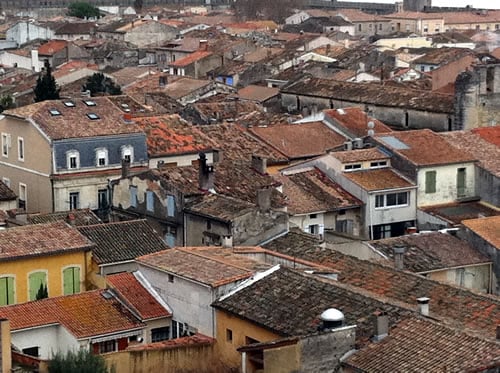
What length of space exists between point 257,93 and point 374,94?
37.4 ft

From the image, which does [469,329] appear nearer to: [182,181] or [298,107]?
[182,181]

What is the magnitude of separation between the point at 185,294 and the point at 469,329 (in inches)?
298

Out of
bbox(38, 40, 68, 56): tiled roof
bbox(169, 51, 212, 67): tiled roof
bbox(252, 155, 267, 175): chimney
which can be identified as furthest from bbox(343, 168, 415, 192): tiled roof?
bbox(38, 40, 68, 56): tiled roof

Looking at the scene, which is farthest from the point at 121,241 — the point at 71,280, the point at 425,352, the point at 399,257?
the point at 425,352

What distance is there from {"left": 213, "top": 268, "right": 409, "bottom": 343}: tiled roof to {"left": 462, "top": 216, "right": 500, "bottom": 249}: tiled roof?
11061mm

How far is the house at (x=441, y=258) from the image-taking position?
3816 cm

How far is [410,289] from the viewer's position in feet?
106

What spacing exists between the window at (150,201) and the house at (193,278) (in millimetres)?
9489

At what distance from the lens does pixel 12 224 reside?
38938mm

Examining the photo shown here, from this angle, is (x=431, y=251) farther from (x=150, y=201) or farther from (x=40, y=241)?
(x=40, y=241)

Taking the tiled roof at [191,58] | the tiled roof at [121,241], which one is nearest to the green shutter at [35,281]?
the tiled roof at [121,241]

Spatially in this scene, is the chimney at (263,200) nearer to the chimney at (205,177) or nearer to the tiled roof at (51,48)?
the chimney at (205,177)

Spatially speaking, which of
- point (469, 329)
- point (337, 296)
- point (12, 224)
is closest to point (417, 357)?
point (469, 329)

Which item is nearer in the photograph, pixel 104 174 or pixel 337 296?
pixel 337 296
